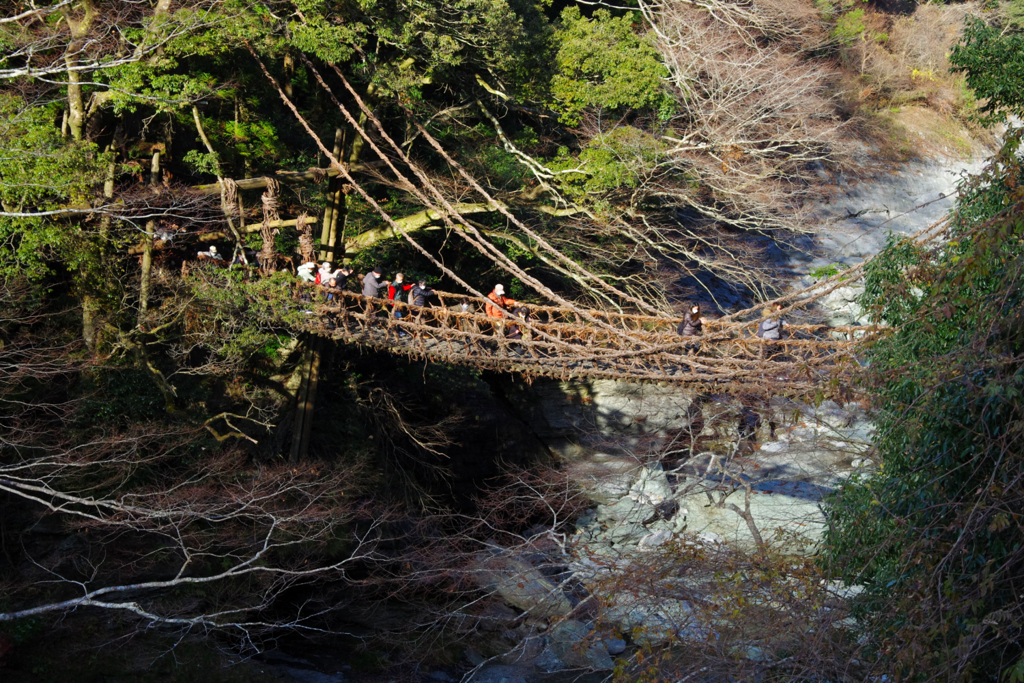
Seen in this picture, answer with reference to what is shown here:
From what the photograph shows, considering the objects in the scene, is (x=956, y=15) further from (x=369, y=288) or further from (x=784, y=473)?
(x=369, y=288)

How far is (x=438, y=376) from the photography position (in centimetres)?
1020

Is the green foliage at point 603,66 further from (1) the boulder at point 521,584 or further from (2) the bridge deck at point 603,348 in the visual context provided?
(1) the boulder at point 521,584

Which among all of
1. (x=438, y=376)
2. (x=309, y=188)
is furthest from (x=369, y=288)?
(x=309, y=188)

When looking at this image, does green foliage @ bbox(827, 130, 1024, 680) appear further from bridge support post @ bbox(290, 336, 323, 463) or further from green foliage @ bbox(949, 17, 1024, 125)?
bridge support post @ bbox(290, 336, 323, 463)

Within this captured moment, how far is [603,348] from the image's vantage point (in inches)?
278

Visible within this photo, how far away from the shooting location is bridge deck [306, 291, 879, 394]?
20.9 feet

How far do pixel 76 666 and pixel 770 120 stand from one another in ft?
42.3

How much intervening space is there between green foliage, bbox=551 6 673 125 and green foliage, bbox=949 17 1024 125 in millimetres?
5011

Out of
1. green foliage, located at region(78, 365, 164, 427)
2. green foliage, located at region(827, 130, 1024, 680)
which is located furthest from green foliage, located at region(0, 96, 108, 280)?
green foliage, located at region(827, 130, 1024, 680)

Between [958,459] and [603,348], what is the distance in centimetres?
361

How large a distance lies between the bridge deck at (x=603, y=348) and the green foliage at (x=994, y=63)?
2074mm

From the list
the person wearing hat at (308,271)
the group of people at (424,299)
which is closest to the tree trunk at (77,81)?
the group of people at (424,299)

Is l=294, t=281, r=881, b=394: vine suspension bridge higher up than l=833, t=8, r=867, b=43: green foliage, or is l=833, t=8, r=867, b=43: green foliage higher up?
l=833, t=8, r=867, b=43: green foliage

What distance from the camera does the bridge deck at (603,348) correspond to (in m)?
6.38
